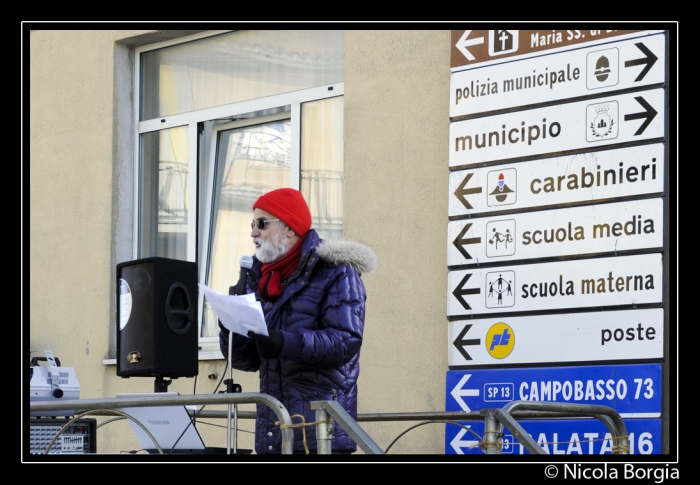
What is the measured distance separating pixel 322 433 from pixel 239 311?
0.57 m

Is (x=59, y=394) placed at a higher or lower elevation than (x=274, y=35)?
lower

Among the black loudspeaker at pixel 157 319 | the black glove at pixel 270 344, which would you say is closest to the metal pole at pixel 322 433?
the black glove at pixel 270 344

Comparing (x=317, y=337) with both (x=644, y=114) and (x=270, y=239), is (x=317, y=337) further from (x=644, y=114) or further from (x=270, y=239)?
(x=644, y=114)

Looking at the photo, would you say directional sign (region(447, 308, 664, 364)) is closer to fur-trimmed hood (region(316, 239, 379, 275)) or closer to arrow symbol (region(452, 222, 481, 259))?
arrow symbol (region(452, 222, 481, 259))

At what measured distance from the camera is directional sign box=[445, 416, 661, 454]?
595 centimetres

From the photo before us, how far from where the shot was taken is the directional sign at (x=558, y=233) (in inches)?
241

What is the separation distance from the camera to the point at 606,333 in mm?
6176

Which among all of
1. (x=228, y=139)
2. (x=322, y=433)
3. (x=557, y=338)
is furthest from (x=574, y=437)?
(x=228, y=139)

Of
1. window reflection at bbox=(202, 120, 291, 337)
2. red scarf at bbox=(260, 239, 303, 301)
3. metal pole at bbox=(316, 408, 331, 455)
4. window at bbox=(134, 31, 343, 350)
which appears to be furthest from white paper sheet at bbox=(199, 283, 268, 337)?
window reflection at bbox=(202, 120, 291, 337)

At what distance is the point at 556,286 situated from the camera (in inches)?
251

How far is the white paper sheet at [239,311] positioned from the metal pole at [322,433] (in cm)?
38
